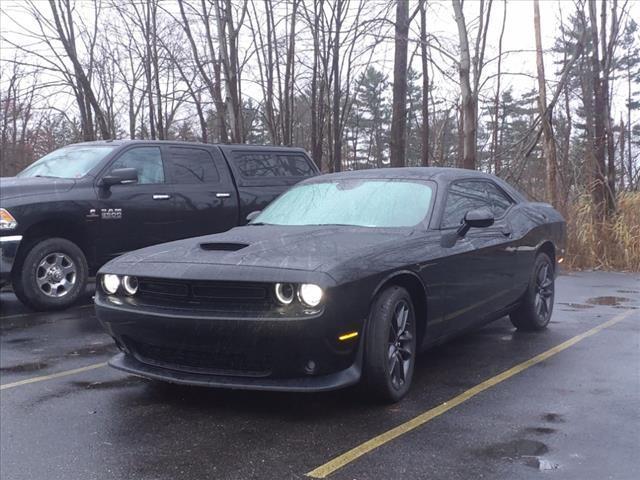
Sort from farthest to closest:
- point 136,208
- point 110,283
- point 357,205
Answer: point 136,208 < point 357,205 < point 110,283

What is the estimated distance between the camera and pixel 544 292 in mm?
6789

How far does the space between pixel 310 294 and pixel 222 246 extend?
916 mm

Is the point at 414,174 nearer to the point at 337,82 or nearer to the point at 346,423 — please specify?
the point at 346,423

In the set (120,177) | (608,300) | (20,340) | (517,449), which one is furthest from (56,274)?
(608,300)

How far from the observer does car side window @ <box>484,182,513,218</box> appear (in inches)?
250

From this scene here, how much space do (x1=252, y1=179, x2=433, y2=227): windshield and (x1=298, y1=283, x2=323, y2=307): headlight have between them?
1.35m

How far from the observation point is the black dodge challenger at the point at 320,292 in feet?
13.1

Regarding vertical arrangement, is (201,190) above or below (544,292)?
above

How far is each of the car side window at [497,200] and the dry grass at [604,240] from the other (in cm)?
662

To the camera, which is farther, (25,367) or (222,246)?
(25,367)

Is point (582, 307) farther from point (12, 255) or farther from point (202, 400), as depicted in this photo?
point (12, 255)

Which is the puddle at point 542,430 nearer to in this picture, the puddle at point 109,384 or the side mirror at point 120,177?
the puddle at point 109,384

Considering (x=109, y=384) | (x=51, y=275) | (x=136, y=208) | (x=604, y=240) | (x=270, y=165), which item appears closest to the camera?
(x=109, y=384)

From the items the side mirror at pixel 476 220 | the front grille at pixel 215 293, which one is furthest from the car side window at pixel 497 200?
the front grille at pixel 215 293
